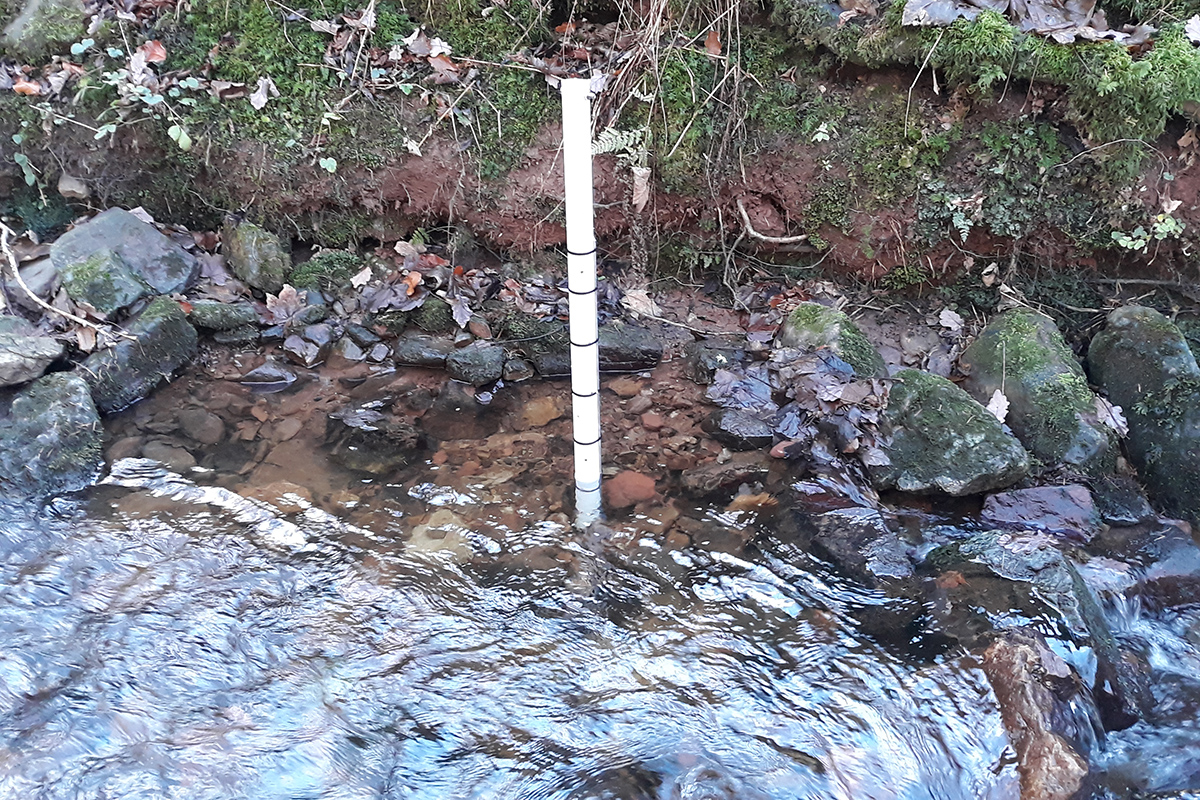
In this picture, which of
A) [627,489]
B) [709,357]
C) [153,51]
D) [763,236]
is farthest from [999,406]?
[153,51]

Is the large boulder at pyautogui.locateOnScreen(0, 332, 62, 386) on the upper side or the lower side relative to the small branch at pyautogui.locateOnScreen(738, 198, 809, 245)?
lower

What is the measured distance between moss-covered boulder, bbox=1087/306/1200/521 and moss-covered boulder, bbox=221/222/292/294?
5148 mm

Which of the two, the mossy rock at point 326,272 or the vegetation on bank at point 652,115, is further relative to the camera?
the mossy rock at point 326,272

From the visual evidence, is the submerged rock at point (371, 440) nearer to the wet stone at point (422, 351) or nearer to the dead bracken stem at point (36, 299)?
the wet stone at point (422, 351)

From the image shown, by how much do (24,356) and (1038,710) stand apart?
203 inches

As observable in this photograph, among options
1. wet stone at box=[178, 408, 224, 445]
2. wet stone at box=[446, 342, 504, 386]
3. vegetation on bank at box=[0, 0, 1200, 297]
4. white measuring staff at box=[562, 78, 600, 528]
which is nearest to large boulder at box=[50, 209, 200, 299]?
vegetation on bank at box=[0, 0, 1200, 297]

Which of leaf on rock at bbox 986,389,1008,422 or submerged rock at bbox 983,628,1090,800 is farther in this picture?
leaf on rock at bbox 986,389,1008,422

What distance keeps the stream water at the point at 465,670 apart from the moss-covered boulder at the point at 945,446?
0.82 meters

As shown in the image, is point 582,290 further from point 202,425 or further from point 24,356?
point 24,356

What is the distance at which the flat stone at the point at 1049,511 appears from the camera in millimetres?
3811

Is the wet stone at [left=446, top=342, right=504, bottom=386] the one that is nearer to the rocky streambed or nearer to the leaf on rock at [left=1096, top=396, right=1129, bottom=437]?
the rocky streambed

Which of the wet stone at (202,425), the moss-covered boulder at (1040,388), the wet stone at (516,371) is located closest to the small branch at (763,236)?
the moss-covered boulder at (1040,388)

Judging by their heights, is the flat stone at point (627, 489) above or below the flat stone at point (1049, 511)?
below

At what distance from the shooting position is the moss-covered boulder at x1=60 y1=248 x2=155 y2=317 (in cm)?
458
